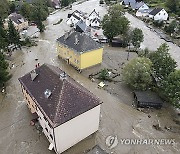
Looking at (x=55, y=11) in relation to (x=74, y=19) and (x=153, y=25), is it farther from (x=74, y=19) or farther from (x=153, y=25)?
(x=153, y=25)

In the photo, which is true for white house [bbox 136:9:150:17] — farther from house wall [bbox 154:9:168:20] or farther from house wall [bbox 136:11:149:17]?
house wall [bbox 154:9:168:20]

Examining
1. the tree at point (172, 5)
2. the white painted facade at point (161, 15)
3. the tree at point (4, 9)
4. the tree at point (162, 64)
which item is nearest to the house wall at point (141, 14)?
the white painted facade at point (161, 15)

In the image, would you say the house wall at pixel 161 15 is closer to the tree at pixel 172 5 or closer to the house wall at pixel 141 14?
the house wall at pixel 141 14

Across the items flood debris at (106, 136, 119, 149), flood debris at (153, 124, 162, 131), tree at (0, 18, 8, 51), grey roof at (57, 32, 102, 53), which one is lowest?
flood debris at (106, 136, 119, 149)

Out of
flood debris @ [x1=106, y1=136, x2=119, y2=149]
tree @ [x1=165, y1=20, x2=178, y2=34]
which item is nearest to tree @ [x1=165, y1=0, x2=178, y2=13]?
tree @ [x1=165, y1=20, x2=178, y2=34]

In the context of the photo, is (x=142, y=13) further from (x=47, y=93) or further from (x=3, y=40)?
(x=47, y=93)

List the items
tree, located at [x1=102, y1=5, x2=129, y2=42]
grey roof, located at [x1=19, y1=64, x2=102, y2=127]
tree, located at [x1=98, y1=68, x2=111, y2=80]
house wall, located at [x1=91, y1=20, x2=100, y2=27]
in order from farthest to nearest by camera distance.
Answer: house wall, located at [x1=91, y1=20, x2=100, y2=27]
tree, located at [x1=102, y1=5, x2=129, y2=42]
tree, located at [x1=98, y1=68, x2=111, y2=80]
grey roof, located at [x1=19, y1=64, x2=102, y2=127]

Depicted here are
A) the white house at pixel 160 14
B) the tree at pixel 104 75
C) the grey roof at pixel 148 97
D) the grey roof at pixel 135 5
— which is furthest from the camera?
the grey roof at pixel 135 5
